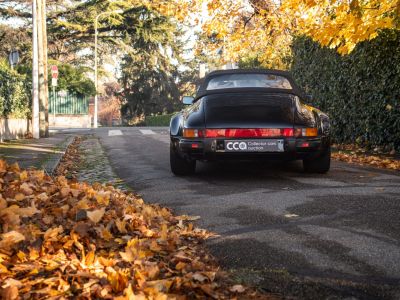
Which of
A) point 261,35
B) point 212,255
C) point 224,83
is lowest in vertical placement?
point 212,255

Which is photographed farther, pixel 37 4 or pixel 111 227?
pixel 37 4

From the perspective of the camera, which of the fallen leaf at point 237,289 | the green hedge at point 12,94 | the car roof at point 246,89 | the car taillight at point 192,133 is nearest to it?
the fallen leaf at point 237,289

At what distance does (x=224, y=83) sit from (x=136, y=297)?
515 centimetres

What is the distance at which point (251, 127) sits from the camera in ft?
19.7

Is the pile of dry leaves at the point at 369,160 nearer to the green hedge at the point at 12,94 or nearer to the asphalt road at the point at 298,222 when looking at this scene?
the asphalt road at the point at 298,222

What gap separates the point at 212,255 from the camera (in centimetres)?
315

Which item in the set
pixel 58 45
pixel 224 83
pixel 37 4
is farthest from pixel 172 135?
pixel 58 45

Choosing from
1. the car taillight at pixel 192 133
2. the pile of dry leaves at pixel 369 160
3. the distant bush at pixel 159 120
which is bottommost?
the distant bush at pixel 159 120

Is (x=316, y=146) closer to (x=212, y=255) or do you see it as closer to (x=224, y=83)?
(x=224, y=83)

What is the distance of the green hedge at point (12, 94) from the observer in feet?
42.5

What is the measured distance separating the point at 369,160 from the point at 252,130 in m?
3.62

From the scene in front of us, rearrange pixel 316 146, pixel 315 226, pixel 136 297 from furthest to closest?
pixel 316 146
pixel 315 226
pixel 136 297

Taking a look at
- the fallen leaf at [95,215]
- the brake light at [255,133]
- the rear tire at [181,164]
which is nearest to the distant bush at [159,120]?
the rear tire at [181,164]

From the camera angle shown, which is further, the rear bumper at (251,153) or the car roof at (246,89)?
the car roof at (246,89)
